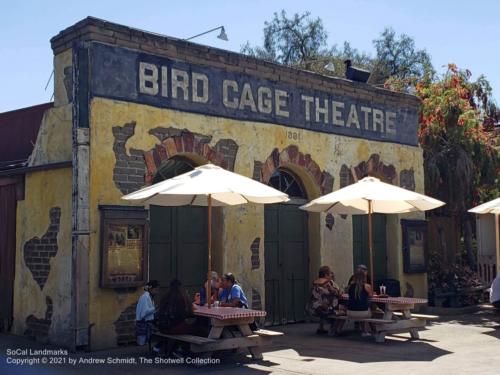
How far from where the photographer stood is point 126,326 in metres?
10.0

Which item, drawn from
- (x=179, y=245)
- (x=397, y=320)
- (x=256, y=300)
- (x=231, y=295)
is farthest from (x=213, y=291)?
(x=397, y=320)

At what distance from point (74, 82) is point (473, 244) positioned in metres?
13.8

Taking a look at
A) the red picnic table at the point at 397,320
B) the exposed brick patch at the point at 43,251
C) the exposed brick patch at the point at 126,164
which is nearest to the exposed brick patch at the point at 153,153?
the exposed brick patch at the point at 126,164

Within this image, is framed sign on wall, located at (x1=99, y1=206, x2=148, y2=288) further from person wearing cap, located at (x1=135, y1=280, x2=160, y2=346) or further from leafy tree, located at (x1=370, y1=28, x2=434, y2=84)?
leafy tree, located at (x1=370, y1=28, x2=434, y2=84)

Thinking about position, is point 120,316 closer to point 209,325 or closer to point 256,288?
point 209,325

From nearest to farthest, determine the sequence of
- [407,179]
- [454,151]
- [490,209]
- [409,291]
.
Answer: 1. [490,209]
2. [409,291]
3. [407,179]
4. [454,151]

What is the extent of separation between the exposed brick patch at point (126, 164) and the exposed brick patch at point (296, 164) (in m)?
2.62

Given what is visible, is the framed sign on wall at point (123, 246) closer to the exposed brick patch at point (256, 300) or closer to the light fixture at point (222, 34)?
the exposed brick patch at point (256, 300)

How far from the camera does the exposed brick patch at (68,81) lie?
10211mm

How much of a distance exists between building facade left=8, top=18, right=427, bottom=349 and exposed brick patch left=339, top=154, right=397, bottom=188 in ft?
0.14

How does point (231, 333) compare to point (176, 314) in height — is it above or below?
below

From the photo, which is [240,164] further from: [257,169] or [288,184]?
[288,184]

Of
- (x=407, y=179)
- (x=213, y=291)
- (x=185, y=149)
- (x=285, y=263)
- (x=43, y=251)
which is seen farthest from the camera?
(x=407, y=179)

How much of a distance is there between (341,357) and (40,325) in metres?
4.80
